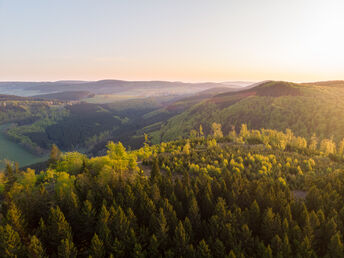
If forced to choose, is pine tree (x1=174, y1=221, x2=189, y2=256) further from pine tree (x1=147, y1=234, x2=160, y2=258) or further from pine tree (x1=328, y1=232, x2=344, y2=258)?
pine tree (x1=328, y1=232, x2=344, y2=258)

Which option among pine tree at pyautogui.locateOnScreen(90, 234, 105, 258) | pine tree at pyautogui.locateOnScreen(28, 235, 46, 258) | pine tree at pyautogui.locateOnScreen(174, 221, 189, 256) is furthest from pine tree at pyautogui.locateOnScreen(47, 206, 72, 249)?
pine tree at pyautogui.locateOnScreen(174, 221, 189, 256)

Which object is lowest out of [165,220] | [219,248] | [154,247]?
[219,248]

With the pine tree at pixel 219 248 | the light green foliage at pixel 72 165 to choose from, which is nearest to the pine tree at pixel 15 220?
the light green foliage at pixel 72 165

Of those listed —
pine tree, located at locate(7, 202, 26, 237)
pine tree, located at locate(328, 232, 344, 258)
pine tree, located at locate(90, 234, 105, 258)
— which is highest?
pine tree, located at locate(7, 202, 26, 237)

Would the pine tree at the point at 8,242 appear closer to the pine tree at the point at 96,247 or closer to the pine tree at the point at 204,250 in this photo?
the pine tree at the point at 96,247

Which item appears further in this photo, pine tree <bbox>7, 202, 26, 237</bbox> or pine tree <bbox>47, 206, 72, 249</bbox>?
pine tree <bbox>7, 202, 26, 237</bbox>

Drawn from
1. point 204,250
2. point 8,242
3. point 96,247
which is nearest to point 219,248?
point 204,250

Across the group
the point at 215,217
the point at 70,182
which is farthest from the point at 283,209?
the point at 70,182

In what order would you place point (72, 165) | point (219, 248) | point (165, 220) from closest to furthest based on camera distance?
point (219, 248) < point (165, 220) < point (72, 165)

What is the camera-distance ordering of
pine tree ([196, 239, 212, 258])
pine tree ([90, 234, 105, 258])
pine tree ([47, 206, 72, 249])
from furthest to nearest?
1. pine tree ([47, 206, 72, 249])
2. pine tree ([90, 234, 105, 258])
3. pine tree ([196, 239, 212, 258])

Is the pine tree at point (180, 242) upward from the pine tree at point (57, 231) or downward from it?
downward

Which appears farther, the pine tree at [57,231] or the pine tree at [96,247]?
the pine tree at [57,231]

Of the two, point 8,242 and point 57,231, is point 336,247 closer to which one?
point 57,231

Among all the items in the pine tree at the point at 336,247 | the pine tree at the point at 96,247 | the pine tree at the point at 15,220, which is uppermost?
the pine tree at the point at 15,220
